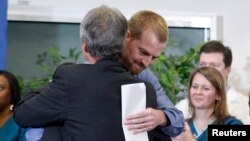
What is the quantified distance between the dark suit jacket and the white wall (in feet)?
8.11

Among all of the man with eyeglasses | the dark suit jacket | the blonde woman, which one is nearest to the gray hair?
the dark suit jacket

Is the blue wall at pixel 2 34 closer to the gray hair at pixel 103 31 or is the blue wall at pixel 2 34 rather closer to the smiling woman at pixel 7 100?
the smiling woman at pixel 7 100

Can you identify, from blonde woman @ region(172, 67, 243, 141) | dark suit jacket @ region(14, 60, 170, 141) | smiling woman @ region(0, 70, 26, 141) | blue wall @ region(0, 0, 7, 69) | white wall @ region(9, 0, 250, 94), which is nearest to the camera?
dark suit jacket @ region(14, 60, 170, 141)

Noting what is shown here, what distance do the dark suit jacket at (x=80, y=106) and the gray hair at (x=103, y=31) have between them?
0.15 feet

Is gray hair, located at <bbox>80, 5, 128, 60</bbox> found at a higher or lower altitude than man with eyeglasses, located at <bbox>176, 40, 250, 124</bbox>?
higher

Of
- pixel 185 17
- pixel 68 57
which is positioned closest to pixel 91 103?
pixel 68 57

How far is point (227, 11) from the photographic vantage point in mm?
3557

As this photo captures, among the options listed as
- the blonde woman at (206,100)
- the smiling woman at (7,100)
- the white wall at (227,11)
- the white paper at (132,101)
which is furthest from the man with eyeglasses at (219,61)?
the white paper at (132,101)

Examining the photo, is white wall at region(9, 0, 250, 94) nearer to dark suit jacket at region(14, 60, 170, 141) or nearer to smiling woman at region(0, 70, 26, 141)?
smiling woman at region(0, 70, 26, 141)

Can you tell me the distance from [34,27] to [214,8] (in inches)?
60.3

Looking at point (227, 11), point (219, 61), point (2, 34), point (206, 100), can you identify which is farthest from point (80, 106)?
point (227, 11)

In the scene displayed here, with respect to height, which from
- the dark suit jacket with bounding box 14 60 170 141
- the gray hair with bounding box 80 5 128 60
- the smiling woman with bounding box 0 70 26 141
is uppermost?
the gray hair with bounding box 80 5 128 60

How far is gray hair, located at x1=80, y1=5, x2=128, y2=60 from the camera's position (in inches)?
41.0

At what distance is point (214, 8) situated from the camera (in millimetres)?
3564
